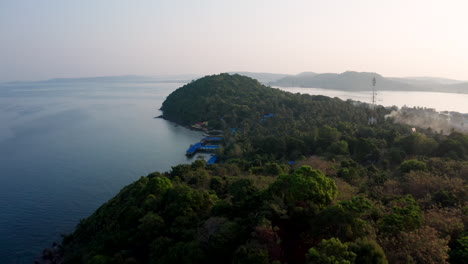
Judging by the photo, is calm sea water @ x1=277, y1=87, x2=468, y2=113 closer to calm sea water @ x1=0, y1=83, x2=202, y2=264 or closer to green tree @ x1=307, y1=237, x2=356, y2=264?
calm sea water @ x1=0, y1=83, x2=202, y2=264

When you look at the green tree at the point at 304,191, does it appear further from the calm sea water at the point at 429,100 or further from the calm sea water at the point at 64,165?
the calm sea water at the point at 429,100

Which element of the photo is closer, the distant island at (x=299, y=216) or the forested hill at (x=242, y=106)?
the distant island at (x=299, y=216)

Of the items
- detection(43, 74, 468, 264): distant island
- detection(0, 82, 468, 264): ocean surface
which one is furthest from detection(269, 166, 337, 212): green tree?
detection(0, 82, 468, 264): ocean surface

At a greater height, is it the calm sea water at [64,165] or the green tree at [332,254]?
the green tree at [332,254]

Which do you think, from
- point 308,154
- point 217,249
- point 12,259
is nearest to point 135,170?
point 12,259

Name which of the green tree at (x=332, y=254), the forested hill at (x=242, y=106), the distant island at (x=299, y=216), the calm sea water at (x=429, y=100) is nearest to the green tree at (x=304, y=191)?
the distant island at (x=299, y=216)

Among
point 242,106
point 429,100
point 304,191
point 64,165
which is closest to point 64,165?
point 64,165

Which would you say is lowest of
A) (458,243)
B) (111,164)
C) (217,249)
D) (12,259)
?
(12,259)

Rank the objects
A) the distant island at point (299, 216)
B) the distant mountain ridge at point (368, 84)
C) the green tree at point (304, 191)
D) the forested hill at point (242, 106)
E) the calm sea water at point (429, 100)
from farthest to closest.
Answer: the distant mountain ridge at point (368, 84)
the calm sea water at point (429, 100)
the forested hill at point (242, 106)
the green tree at point (304, 191)
the distant island at point (299, 216)

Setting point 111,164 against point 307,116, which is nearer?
point 111,164

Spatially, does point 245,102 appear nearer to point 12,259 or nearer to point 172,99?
point 172,99
